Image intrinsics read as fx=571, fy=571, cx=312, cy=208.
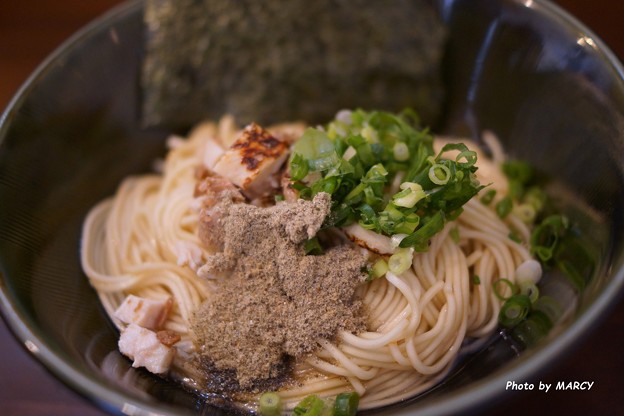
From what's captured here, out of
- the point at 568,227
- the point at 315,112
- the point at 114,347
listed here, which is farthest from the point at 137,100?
the point at 568,227

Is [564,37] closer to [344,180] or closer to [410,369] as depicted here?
[344,180]

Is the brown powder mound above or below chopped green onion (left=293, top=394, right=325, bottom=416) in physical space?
above

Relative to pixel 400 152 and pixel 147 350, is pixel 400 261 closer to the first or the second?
pixel 400 152

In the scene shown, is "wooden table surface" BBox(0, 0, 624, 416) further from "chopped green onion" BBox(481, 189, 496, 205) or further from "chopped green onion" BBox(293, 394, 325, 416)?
"chopped green onion" BBox(481, 189, 496, 205)

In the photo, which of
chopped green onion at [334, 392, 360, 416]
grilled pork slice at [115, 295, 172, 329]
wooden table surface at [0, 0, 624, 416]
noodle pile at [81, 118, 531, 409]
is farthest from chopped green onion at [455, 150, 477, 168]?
grilled pork slice at [115, 295, 172, 329]

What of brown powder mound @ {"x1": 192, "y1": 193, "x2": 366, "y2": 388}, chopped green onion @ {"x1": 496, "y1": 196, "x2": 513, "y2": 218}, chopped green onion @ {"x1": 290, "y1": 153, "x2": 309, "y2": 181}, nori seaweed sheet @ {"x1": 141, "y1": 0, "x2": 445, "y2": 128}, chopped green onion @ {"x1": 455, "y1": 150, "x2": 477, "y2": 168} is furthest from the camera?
nori seaweed sheet @ {"x1": 141, "y1": 0, "x2": 445, "y2": 128}

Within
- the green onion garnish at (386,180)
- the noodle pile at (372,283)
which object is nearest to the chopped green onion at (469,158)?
the green onion garnish at (386,180)
